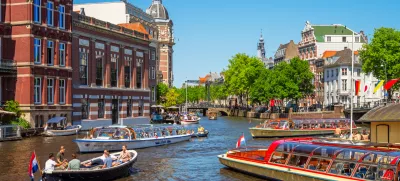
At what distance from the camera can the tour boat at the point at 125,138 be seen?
4456 cm

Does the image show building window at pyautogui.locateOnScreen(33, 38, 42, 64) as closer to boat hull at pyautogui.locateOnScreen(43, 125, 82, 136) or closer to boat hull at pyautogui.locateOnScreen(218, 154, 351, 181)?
boat hull at pyautogui.locateOnScreen(43, 125, 82, 136)

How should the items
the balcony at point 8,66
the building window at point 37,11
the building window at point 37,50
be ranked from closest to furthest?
the balcony at point 8,66 < the building window at point 37,11 < the building window at point 37,50

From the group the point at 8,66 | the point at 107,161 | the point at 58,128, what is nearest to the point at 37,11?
the point at 8,66

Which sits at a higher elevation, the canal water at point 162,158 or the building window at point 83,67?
the building window at point 83,67

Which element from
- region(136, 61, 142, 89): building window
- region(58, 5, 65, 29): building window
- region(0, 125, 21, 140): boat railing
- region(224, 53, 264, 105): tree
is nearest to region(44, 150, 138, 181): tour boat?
region(0, 125, 21, 140): boat railing

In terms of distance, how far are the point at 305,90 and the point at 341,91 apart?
9.77 metres

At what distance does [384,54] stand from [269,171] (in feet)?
207

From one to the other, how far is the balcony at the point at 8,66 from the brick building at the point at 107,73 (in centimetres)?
1076

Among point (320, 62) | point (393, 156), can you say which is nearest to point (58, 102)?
point (393, 156)

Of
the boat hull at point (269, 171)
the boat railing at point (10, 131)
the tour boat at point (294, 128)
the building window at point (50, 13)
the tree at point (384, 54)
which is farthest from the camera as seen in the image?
the tree at point (384, 54)

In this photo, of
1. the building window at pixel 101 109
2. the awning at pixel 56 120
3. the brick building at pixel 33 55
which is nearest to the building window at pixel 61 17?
the brick building at pixel 33 55

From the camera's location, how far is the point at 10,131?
5659cm

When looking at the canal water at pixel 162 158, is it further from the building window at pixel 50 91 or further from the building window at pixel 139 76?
the building window at pixel 139 76

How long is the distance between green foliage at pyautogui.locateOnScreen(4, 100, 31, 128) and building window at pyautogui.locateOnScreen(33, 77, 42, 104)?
235 centimetres
